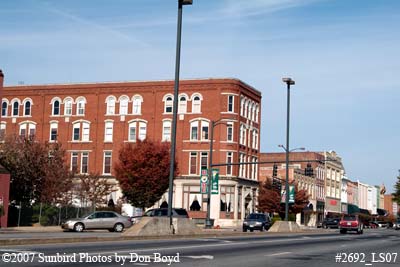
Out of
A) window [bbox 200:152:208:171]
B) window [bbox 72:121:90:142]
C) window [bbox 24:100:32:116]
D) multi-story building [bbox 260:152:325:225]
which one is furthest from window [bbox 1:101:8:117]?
multi-story building [bbox 260:152:325:225]

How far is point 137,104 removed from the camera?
7969 centimetres

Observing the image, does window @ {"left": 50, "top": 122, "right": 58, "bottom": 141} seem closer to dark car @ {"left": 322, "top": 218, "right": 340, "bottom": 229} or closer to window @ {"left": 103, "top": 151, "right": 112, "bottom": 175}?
window @ {"left": 103, "top": 151, "right": 112, "bottom": 175}

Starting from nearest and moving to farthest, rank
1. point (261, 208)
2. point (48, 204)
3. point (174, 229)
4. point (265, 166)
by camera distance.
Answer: point (174, 229) < point (48, 204) < point (261, 208) < point (265, 166)

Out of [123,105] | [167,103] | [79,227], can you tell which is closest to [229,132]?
[167,103]

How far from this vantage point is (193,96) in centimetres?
7719

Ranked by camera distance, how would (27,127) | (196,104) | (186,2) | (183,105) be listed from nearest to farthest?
(186,2) < (196,104) < (183,105) < (27,127)

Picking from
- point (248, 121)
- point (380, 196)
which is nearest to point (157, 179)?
point (248, 121)

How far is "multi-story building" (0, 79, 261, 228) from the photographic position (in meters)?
75.4

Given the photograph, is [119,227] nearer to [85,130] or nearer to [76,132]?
[85,130]

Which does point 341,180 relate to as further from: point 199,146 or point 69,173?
point 69,173

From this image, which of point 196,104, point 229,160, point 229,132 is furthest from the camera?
point 196,104

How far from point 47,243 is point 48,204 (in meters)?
34.5

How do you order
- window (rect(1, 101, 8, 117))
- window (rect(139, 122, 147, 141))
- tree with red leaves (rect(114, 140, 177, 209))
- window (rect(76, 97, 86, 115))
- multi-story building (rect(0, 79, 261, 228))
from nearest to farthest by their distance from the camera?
tree with red leaves (rect(114, 140, 177, 209)) < multi-story building (rect(0, 79, 261, 228)) < window (rect(139, 122, 147, 141)) < window (rect(76, 97, 86, 115)) < window (rect(1, 101, 8, 117))

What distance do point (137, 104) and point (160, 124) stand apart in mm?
3899
